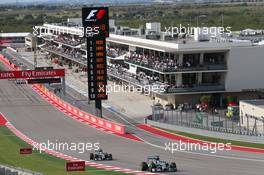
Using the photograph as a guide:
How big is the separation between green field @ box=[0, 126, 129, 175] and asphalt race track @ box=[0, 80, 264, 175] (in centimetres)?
184

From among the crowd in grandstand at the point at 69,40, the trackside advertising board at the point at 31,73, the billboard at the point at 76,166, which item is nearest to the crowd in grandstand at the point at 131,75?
the trackside advertising board at the point at 31,73

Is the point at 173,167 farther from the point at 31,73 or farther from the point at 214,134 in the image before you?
the point at 31,73

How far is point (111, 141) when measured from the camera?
4997 cm

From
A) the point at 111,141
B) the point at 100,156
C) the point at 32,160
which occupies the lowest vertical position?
the point at 111,141

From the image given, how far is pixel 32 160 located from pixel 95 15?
1805 cm

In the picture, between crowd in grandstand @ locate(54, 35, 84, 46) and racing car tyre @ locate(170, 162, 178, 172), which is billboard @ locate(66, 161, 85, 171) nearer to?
racing car tyre @ locate(170, 162, 178, 172)

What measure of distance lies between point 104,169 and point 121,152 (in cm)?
619

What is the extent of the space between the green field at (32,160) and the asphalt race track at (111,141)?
184 centimetres

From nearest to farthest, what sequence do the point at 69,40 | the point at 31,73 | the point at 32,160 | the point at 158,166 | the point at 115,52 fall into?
the point at 158,166 → the point at 32,160 → the point at 31,73 → the point at 115,52 → the point at 69,40

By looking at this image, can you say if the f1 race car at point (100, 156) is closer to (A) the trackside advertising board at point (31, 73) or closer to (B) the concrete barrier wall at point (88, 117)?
(B) the concrete barrier wall at point (88, 117)

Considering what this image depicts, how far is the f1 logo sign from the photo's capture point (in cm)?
5708

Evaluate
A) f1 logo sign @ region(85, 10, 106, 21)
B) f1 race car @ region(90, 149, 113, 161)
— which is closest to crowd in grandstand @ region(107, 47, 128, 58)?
f1 logo sign @ region(85, 10, 106, 21)

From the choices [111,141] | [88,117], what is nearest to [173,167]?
[111,141]

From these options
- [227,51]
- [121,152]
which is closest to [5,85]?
[227,51]
